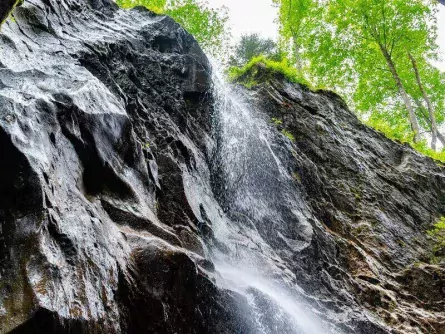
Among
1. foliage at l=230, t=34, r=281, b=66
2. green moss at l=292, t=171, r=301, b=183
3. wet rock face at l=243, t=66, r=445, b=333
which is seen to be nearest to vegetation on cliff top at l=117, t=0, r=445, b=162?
foliage at l=230, t=34, r=281, b=66

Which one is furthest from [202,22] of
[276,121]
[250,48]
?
[276,121]

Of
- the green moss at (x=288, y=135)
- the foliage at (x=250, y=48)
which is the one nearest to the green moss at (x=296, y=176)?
the green moss at (x=288, y=135)

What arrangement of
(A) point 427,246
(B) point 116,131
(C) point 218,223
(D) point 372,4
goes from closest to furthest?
(B) point 116,131 < (C) point 218,223 < (A) point 427,246 < (D) point 372,4

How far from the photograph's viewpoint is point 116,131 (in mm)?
5809

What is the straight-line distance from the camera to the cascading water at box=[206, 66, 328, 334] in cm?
596

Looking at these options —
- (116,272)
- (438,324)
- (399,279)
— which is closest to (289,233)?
(399,279)

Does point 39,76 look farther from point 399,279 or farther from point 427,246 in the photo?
point 427,246

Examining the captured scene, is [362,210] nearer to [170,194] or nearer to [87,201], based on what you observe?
[170,194]

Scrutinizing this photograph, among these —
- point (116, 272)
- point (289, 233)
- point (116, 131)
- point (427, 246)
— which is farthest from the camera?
point (427, 246)

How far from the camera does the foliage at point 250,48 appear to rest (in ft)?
69.7

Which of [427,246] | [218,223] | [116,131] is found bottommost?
[427,246]

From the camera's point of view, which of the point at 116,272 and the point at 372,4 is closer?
the point at 116,272

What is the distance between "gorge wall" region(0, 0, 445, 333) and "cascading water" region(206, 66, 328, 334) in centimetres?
6

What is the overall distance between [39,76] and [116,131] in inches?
56.1
